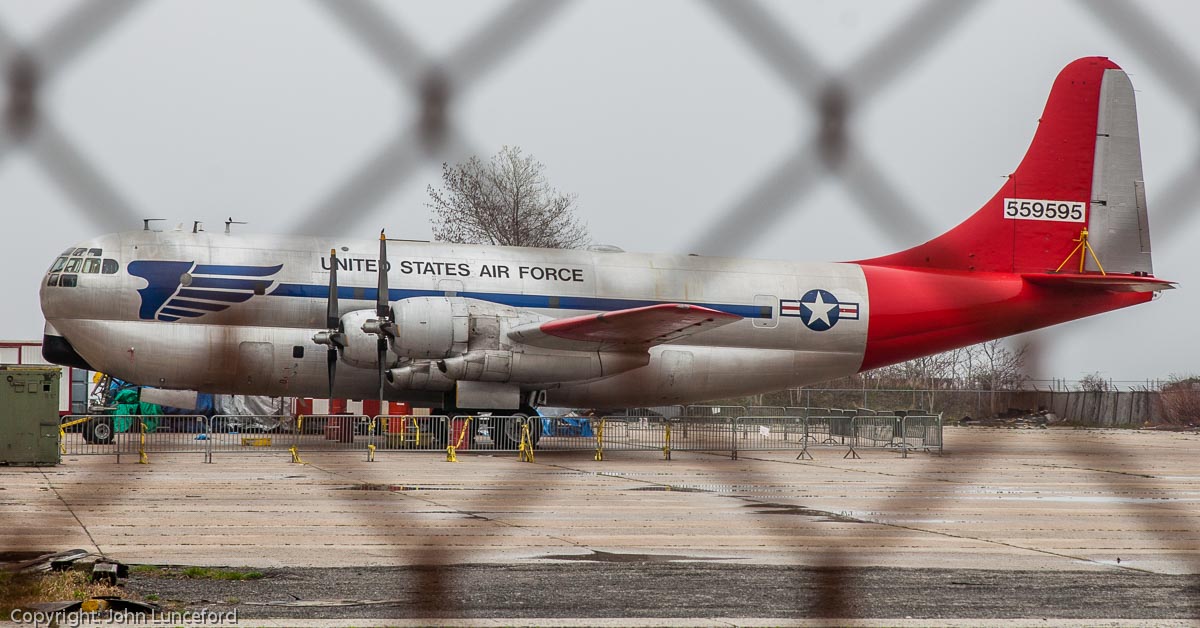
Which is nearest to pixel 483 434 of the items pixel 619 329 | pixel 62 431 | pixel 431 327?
pixel 431 327

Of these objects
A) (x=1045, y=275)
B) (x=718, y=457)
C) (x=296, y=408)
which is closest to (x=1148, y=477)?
(x=718, y=457)

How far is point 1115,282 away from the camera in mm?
5246

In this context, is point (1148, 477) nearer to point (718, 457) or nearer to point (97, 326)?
point (718, 457)

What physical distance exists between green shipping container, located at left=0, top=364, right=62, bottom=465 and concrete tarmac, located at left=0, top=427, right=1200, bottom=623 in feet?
2.55

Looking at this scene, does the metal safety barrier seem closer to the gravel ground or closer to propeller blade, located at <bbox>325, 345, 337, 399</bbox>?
propeller blade, located at <bbox>325, 345, 337, 399</bbox>

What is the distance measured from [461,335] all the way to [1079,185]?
17.4 meters

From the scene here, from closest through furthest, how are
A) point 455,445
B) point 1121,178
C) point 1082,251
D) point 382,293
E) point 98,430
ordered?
point 1121,178 → point 1082,251 → point 382,293 → point 455,445 → point 98,430

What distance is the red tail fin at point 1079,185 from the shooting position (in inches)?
140

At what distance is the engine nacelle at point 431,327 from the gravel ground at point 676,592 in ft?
40.8

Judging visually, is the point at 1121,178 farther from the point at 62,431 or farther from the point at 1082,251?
the point at 62,431

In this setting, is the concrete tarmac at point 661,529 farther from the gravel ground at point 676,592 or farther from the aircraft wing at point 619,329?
the aircraft wing at point 619,329

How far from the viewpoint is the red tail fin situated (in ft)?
11.6

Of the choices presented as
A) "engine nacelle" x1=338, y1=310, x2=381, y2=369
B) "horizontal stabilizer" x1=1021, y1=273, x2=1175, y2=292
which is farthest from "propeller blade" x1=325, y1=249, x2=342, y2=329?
"horizontal stabilizer" x1=1021, y1=273, x2=1175, y2=292

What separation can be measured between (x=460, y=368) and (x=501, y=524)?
34.1 ft
